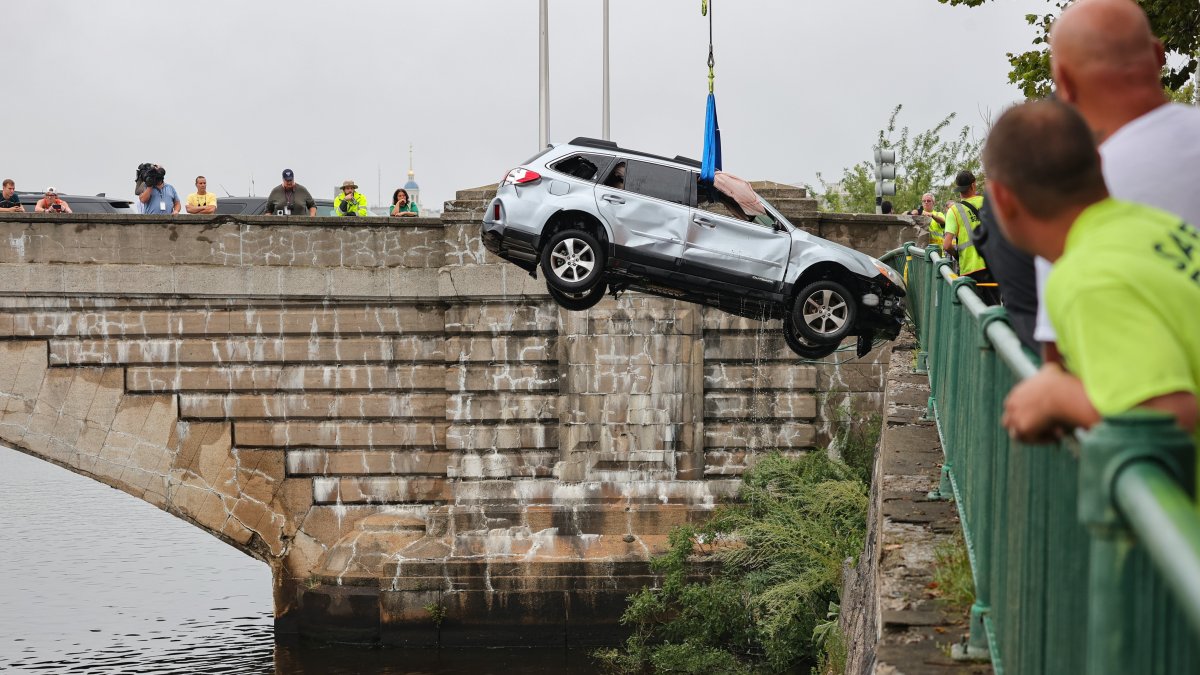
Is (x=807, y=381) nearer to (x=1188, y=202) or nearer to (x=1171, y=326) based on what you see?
(x=1188, y=202)

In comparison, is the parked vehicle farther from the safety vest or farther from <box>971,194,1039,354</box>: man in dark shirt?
<box>971,194,1039,354</box>: man in dark shirt

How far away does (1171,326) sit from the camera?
232cm

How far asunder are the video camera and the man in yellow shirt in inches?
19.4

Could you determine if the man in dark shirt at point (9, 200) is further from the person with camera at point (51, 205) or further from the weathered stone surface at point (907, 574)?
the weathered stone surface at point (907, 574)

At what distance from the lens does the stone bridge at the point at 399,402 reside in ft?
64.1

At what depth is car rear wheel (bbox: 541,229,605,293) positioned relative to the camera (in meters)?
13.4

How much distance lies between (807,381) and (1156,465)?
58.7ft

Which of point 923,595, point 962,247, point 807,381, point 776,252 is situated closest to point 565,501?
point 807,381

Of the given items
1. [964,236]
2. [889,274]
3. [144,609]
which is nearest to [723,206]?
[889,274]

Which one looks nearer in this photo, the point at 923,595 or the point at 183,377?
the point at 923,595

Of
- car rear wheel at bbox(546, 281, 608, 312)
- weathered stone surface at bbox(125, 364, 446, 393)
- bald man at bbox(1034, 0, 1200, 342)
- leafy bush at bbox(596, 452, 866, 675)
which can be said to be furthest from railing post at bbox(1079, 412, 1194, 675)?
weathered stone surface at bbox(125, 364, 446, 393)

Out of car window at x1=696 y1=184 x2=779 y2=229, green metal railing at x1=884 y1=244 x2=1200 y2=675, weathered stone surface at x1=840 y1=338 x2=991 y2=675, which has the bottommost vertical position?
weathered stone surface at x1=840 y1=338 x2=991 y2=675

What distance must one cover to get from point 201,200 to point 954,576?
1824cm

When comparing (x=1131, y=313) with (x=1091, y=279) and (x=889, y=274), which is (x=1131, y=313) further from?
(x=889, y=274)
